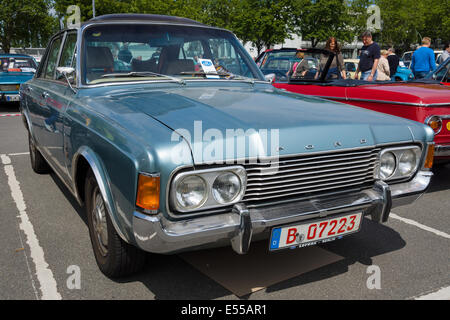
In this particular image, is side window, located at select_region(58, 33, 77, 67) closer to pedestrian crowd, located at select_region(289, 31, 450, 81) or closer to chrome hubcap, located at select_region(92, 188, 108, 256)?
chrome hubcap, located at select_region(92, 188, 108, 256)

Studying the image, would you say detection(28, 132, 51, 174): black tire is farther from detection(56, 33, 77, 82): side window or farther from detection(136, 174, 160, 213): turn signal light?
detection(136, 174, 160, 213): turn signal light

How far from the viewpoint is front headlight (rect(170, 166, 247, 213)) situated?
211 cm

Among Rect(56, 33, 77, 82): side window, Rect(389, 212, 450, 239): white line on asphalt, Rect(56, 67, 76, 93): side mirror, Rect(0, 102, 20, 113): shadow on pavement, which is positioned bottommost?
Rect(0, 102, 20, 113): shadow on pavement

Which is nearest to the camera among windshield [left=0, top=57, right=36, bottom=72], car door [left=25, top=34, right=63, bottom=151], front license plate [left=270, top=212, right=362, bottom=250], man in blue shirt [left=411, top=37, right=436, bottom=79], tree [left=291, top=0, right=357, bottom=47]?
front license plate [left=270, top=212, right=362, bottom=250]

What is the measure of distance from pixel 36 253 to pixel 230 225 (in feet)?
5.89

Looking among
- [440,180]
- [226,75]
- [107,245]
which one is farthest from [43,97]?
[440,180]

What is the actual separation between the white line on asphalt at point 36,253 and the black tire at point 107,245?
1.05ft

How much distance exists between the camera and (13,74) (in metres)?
11.7

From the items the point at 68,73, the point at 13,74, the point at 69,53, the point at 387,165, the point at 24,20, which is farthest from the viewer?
the point at 24,20

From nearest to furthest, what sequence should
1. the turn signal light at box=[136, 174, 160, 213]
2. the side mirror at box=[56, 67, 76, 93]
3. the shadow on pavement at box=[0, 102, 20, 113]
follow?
the turn signal light at box=[136, 174, 160, 213] < the side mirror at box=[56, 67, 76, 93] < the shadow on pavement at box=[0, 102, 20, 113]

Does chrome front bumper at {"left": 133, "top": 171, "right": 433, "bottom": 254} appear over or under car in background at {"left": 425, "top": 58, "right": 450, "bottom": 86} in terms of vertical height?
under

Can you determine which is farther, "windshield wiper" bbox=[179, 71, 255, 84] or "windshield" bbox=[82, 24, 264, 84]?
"windshield wiper" bbox=[179, 71, 255, 84]

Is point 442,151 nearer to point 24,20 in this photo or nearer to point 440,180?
point 440,180

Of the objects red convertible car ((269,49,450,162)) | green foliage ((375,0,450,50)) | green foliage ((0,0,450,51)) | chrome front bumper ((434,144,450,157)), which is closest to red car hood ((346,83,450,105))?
red convertible car ((269,49,450,162))
